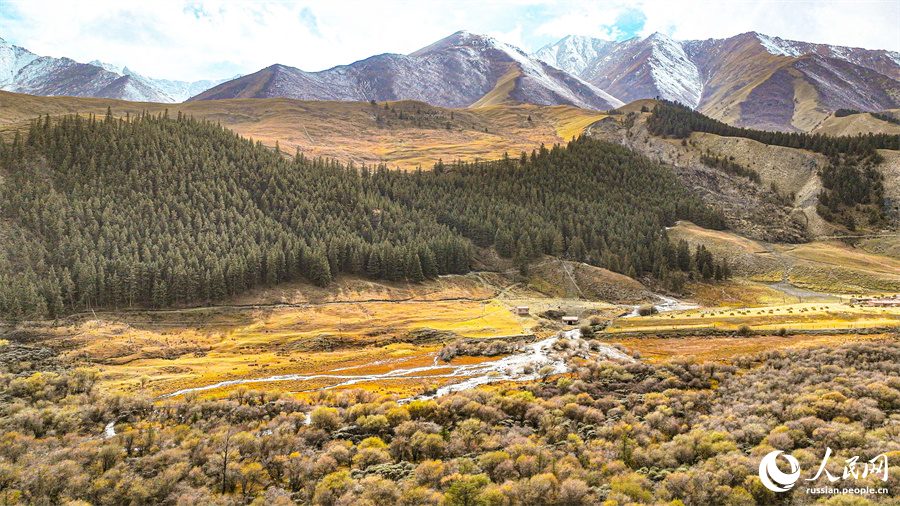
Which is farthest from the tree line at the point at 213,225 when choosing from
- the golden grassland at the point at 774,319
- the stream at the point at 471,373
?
the golden grassland at the point at 774,319

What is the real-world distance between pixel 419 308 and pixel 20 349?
3154 inches

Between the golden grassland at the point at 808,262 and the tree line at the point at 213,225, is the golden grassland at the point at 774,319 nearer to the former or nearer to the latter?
the golden grassland at the point at 808,262

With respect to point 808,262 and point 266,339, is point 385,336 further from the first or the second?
point 808,262

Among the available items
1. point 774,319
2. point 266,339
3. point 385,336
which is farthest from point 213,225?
point 774,319

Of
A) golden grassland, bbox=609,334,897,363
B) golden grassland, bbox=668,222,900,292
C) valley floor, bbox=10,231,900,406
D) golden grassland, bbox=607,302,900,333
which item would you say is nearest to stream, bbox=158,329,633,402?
valley floor, bbox=10,231,900,406

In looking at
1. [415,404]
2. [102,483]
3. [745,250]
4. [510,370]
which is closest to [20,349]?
[102,483]

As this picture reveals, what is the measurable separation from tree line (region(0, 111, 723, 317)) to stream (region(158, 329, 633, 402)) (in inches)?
1838

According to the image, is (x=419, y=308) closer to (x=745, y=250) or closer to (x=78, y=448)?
(x=78, y=448)

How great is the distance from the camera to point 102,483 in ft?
117

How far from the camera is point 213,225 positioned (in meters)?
136

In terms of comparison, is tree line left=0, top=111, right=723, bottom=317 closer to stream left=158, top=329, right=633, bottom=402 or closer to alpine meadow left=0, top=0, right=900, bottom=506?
alpine meadow left=0, top=0, right=900, bottom=506

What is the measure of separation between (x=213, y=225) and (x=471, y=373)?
99.9 metres

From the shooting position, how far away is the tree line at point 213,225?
338ft

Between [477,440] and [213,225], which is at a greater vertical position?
[213,225]
